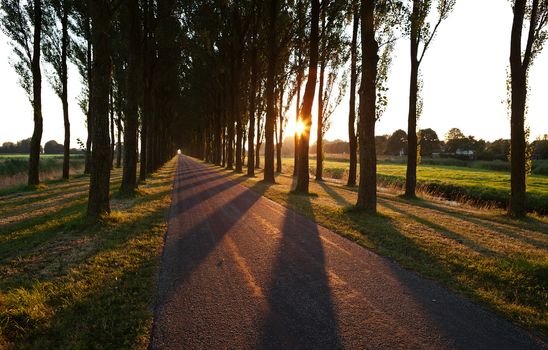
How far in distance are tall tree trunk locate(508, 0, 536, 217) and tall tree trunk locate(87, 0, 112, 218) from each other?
15.3 m

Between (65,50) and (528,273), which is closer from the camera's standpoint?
(528,273)

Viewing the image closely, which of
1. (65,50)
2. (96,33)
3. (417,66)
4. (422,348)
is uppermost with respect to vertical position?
(65,50)

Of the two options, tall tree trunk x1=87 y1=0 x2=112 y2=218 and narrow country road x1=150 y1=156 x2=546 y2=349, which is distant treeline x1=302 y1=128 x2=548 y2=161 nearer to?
tall tree trunk x1=87 y1=0 x2=112 y2=218

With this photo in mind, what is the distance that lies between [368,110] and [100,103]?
29.0 ft

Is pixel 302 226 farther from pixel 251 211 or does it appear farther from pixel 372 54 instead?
pixel 372 54

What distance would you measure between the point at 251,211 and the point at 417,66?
533 inches

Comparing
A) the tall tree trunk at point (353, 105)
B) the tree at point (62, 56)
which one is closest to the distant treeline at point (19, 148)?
the tree at point (62, 56)

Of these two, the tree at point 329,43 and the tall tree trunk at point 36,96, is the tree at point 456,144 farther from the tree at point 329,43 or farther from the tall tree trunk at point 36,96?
the tall tree trunk at point 36,96

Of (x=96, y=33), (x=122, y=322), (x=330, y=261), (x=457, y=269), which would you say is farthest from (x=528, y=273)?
(x=96, y=33)

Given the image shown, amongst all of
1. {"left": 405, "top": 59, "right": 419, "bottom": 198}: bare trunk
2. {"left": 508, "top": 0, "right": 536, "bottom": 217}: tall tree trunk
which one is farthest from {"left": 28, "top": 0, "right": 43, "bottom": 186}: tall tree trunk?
{"left": 508, "top": 0, "right": 536, "bottom": 217}: tall tree trunk

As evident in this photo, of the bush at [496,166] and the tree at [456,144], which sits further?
the tree at [456,144]

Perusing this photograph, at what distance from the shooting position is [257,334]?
3.56 meters

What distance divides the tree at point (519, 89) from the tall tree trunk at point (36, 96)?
24593 mm

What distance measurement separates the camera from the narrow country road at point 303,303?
11.5 feet
